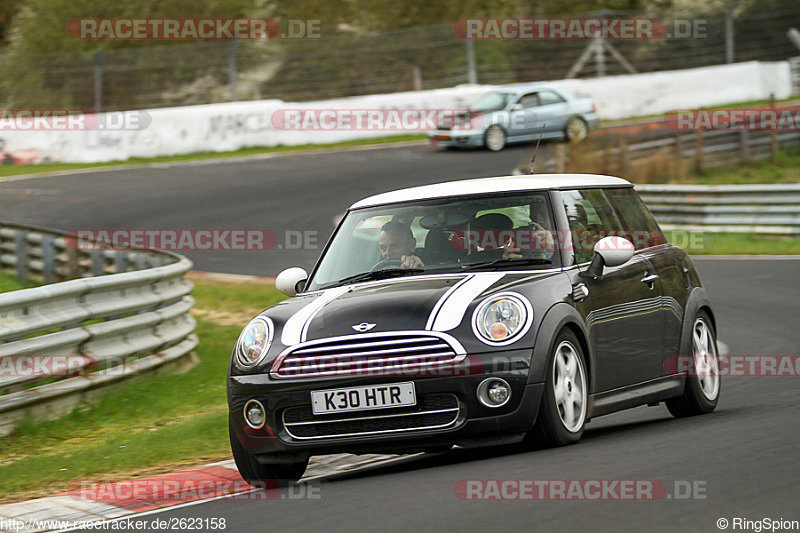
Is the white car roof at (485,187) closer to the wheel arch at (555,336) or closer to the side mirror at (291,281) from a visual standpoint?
the side mirror at (291,281)

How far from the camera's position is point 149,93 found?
30.5m

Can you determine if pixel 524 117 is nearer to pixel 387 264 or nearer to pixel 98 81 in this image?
pixel 98 81

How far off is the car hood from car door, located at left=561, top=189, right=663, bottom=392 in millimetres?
694

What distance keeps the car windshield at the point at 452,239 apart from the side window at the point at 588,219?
0.63 feet

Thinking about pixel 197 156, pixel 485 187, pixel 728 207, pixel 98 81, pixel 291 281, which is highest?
pixel 98 81

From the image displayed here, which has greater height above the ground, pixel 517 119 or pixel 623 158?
pixel 517 119

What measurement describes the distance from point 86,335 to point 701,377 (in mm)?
4717

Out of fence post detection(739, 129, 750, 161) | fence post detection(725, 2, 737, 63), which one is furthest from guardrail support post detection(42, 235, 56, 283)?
fence post detection(725, 2, 737, 63)

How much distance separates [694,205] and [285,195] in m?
7.20

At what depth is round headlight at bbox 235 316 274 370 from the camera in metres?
6.96

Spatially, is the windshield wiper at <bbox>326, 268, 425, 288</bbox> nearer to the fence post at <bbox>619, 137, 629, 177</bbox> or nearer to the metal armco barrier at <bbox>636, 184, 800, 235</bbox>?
the metal armco barrier at <bbox>636, 184, 800, 235</bbox>

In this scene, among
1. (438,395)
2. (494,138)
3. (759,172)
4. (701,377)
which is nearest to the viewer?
(438,395)

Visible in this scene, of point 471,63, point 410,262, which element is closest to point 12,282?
point 410,262

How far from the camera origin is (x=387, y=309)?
6840 millimetres
